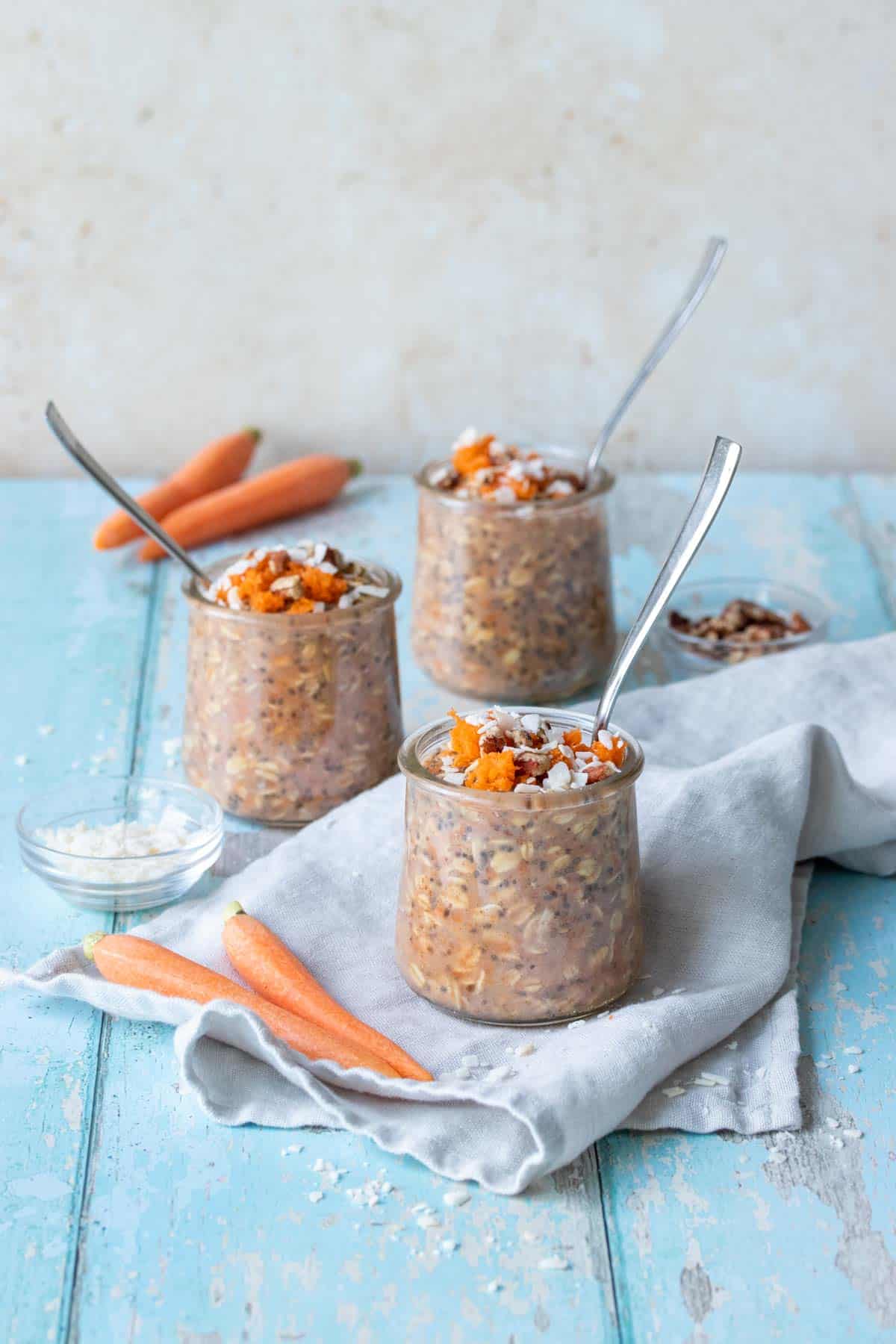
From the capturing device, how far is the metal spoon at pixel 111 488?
167cm

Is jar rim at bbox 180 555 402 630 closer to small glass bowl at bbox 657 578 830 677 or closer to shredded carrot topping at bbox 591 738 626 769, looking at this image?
shredded carrot topping at bbox 591 738 626 769

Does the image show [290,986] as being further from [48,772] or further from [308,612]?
[48,772]

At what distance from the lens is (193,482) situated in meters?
2.68

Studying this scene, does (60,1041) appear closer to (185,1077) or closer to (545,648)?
(185,1077)

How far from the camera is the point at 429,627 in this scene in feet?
6.71

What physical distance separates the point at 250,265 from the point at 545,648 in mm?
1186

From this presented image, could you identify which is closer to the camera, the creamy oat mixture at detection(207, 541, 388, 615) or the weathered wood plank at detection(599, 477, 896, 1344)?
the weathered wood plank at detection(599, 477, 896, 1344)

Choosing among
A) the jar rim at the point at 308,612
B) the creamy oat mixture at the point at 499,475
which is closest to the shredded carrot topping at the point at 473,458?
the creamy oat mixture at the point at 499,475

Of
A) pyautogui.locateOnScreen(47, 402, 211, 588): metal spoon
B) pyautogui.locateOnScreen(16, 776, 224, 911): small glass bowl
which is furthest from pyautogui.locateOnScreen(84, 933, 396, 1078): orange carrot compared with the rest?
pyautogui.locateOnScreen(47, 402, 211, 588): metal spoon

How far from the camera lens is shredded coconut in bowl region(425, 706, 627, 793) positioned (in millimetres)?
1311

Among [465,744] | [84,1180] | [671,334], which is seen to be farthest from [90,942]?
[671,334]

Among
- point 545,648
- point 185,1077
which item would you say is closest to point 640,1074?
point 185,1077

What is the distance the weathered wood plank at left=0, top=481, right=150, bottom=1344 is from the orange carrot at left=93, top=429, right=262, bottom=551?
2.0 inches

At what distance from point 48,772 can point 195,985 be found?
557mm
